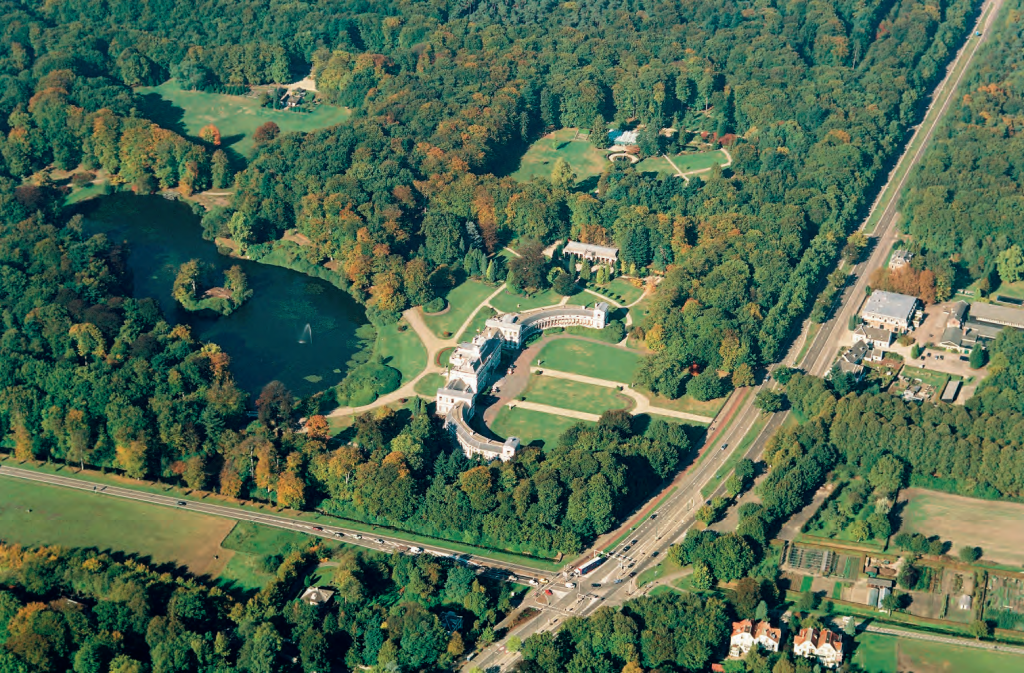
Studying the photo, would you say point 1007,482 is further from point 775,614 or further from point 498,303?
point 498,303

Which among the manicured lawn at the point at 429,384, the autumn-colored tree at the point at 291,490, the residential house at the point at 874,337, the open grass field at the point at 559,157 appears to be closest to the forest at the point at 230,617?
the autumn-colored tree at the point at 291,490


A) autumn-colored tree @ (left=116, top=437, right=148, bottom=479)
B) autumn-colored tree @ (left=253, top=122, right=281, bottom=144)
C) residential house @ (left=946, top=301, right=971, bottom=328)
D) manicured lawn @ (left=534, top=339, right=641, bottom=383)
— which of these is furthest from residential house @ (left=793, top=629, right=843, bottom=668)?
autumn-colored tree @ (left=253, top=122, right=281, bottom=144)

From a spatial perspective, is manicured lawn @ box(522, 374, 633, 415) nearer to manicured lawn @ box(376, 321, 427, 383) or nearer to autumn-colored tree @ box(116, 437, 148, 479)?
manicured lawn @ box(376, 321, 427, 383)

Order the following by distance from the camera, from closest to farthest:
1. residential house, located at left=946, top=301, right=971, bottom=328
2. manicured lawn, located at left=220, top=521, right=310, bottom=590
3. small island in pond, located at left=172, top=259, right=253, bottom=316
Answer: manicured lawn, located at left=220, top=521, right=310, bottom=590 < residential house, located at left=946, top=301, right=971, bottom=328 < small island in pond, located at left=172, top=259, right=253, bottom=316

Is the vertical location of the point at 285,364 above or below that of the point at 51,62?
below

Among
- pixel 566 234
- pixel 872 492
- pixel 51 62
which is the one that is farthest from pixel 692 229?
pixel 51 62
